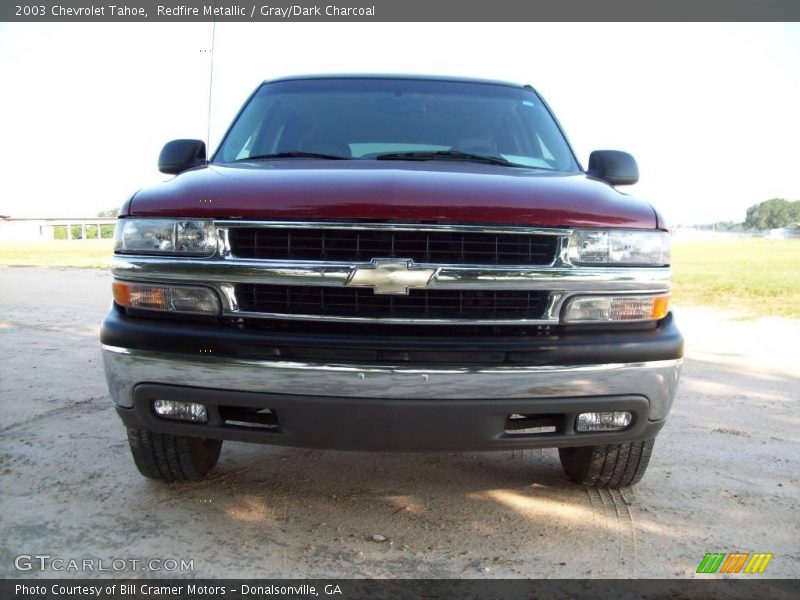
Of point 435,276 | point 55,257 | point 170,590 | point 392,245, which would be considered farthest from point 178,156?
point 55,257

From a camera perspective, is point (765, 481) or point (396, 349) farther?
point (765, 481)

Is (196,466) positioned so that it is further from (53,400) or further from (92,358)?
(92,358)

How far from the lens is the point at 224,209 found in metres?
2.81

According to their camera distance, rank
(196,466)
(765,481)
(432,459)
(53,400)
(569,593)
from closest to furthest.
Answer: (569,593) < (196,466) < (765,481) < (432,459) < (53,400)

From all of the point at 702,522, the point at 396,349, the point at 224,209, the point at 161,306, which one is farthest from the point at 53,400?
the point at 702,522

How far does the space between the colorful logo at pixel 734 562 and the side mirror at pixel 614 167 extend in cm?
181

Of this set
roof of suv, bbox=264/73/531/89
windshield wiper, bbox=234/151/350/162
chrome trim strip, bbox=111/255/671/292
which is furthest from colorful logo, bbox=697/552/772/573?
roof of suv, bbox=264/73/531/89

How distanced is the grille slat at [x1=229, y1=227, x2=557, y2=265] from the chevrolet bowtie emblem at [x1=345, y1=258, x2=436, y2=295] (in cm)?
7

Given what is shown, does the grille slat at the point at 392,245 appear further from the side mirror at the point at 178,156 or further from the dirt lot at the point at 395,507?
the side mirror at the point at 178,156

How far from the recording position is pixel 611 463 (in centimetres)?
334

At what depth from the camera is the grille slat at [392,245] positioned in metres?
2.75

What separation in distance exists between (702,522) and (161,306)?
2.43 m

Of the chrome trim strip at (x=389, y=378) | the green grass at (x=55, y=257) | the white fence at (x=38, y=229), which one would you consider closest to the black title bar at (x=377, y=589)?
the chrome trim strip at (x=389, y=378)

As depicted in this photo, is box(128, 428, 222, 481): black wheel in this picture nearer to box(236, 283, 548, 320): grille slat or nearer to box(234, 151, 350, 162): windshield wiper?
box(236, 283, 548, 320): grille slat
